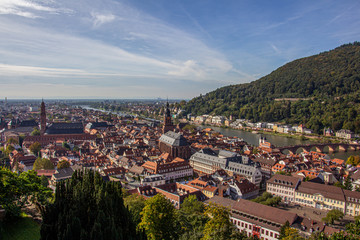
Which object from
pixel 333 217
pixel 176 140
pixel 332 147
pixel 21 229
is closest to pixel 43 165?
pixel 176 140

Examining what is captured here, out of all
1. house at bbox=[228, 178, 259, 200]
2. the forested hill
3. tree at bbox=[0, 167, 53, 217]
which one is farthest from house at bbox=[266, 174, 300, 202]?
the forested hill

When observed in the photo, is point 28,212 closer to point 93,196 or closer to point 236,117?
point 93,196

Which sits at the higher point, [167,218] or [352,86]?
[352,86]

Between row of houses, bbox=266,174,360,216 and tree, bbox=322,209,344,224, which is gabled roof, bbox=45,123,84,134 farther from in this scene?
tree, bbox=322,209,344,224

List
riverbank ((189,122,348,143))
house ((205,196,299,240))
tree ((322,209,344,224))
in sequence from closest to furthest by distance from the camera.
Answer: house ((205,196,299,240)), tree ((322,209,344,224)), riverbank ((189,122,348,143))

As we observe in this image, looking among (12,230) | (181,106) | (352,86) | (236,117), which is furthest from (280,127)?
(12,230)

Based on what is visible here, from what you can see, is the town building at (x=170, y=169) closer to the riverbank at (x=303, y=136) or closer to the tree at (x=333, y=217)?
the tree at (x=333, y=217)

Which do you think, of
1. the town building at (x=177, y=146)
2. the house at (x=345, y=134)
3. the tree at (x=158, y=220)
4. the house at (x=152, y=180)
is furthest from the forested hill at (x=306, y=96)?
the tree at (x=158, y=220)
